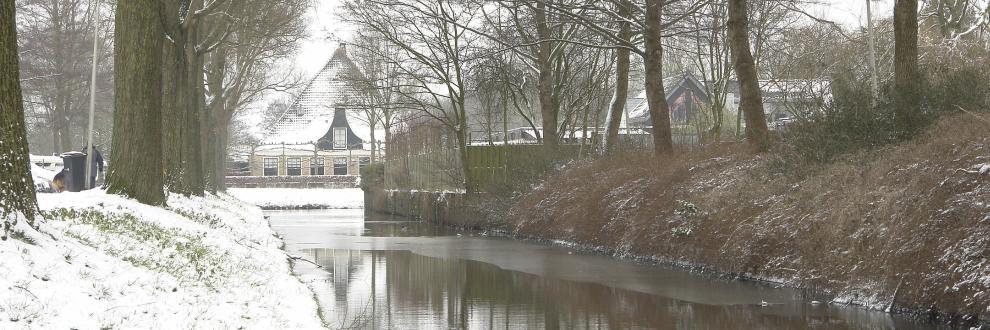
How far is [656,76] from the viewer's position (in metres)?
27.0

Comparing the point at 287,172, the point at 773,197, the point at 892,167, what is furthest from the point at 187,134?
the point at 287,172

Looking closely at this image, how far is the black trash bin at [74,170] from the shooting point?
29.9 meters

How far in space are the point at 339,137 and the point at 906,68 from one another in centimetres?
A: 8468

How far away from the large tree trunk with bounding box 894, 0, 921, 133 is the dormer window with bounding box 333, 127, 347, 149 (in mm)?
83211

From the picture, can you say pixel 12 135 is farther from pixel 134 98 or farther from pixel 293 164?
pixel 293 164

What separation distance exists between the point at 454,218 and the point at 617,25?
33.8ft

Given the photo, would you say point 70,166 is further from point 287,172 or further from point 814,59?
point 287,172

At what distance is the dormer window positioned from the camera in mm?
100875

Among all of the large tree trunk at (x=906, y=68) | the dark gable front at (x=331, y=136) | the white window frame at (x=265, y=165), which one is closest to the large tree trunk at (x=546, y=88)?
the large tree trunk at (x=906, y=68)

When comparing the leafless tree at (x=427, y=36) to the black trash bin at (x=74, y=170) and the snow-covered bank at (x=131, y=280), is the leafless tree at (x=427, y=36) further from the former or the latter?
the snow-covered bank at (x=131, y=280)

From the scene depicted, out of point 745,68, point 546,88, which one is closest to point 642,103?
point 546,88

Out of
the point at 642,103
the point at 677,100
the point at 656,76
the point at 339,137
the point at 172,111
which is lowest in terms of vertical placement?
the point at 172,111

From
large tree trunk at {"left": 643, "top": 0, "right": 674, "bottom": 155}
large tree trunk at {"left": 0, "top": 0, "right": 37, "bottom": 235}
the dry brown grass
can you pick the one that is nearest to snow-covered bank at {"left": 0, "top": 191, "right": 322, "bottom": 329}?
large tree trunk at {"left": 0, "top": 0, "right": 37, "bottom": 235}

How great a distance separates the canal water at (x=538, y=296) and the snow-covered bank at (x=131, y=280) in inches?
46.1
